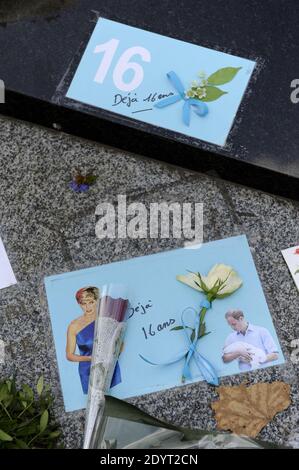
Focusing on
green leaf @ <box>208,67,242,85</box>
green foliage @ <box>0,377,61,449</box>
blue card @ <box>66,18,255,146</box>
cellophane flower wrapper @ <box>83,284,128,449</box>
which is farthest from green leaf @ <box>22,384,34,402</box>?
green leaf @ <box>208,67,242,85</box>

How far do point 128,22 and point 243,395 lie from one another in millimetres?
815

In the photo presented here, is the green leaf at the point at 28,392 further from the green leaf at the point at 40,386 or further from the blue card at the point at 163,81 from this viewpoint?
the blue card at the point at 163,81

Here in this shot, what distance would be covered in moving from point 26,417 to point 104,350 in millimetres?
192

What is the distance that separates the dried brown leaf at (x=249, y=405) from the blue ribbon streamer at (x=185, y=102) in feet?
1.78

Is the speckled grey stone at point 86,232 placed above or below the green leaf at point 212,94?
below

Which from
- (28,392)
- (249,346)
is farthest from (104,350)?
(249,346)

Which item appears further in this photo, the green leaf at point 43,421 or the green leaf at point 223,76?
the green leaf at point 223,76

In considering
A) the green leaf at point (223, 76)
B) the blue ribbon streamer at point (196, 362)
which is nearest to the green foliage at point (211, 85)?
the green leaf at point (223, 76)

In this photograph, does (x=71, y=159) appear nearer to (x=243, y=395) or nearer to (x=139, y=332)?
(x=139, y=332)

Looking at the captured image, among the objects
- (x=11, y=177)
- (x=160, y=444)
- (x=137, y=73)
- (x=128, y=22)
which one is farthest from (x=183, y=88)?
(x=160, y=444)

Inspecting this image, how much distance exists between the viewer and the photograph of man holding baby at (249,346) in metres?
1.36

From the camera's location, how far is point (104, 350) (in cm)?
135

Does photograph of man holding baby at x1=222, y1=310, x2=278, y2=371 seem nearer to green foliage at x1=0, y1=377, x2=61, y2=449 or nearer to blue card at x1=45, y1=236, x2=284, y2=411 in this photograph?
blue card at x1=45, y1=236, x2=284, y2=411

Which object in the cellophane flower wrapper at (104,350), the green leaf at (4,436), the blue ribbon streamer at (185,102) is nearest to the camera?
the green leaf at (4,436)
